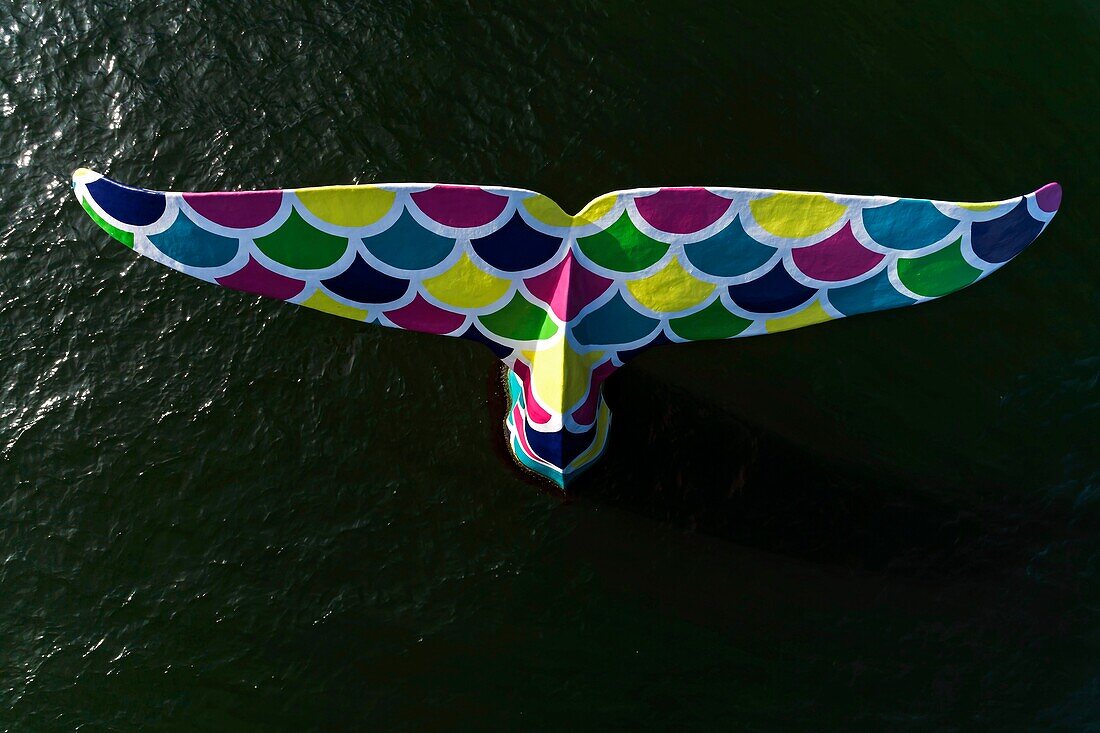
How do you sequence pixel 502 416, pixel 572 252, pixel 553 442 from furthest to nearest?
pixel 502 416 → pixel 553 442 → pixel 572 252

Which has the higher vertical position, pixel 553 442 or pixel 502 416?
pixel 502 416

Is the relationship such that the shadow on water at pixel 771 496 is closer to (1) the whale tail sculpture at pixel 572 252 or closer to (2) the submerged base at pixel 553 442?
(2) the submerged base at pixel 553 442

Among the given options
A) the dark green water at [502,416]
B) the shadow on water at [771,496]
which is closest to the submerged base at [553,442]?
the shadow on water at [771,496]

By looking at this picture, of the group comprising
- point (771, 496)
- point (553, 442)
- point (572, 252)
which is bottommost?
point (771, 496)

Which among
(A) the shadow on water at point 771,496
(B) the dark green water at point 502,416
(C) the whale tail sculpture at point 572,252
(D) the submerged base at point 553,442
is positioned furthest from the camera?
(A) the shadow on water at point 771,496

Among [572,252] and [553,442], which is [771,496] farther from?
[572,252]

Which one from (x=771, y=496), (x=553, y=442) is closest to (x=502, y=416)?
(x=553, y=442)

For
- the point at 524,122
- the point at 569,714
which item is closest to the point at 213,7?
the point at 524,122
